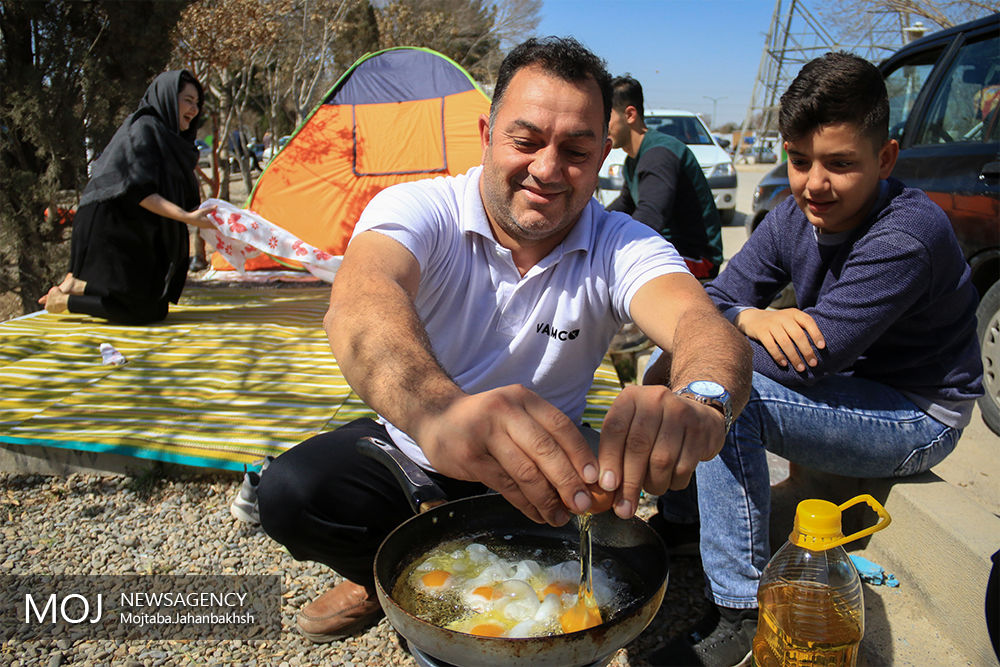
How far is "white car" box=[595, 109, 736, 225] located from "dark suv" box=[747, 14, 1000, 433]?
587 centimetres

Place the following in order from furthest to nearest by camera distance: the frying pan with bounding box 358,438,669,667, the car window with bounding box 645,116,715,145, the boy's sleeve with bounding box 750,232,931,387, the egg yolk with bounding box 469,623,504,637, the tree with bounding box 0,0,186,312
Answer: the car window with bounding box 645,116,715,145 → the tree with bounding box 0,0,186,312 → the boy's sleeve with bounding box 750,232,931,387 → the egg yolk with bounding box 469,623,504,637 → the frying pan with bounding box 358,438,669,667

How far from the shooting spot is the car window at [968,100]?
3.64 meters

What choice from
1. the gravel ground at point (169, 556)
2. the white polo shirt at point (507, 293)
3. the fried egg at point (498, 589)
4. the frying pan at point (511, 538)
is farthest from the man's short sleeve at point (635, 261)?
the gravel ground at point (169, 556)

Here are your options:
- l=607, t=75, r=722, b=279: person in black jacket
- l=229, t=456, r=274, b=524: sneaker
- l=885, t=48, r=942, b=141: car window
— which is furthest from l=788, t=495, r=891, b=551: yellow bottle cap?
l=885, t=48, r=942, b=141: car window

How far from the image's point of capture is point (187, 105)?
5.34 metres

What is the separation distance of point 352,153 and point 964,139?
550 centimetres

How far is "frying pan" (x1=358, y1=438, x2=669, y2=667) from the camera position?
3.83 feet

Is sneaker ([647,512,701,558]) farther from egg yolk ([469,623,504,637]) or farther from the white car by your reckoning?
the white car

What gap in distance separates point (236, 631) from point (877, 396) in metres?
2.19

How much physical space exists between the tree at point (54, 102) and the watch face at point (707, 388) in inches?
238

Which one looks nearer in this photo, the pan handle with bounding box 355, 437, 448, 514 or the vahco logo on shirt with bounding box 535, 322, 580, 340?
the pan handle with bounding box 355, 437, 448, 514

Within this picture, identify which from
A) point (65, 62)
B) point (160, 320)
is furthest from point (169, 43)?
point (160, 320)

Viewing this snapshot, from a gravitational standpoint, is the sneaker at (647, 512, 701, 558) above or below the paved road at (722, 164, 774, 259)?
above

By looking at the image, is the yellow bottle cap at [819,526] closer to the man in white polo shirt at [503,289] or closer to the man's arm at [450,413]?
the man in white polo shirt at [503,289]
